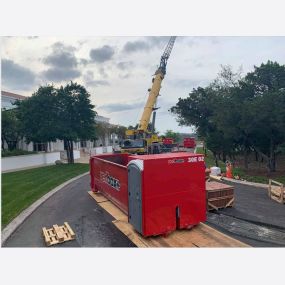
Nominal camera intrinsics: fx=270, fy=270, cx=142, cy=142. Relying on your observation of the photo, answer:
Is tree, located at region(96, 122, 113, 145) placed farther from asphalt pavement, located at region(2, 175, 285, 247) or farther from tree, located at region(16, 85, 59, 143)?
asphalt pavement, located at region(2, 175, 285, 247)

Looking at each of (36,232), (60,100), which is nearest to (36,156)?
(60,100)

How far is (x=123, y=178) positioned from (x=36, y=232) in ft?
10.4

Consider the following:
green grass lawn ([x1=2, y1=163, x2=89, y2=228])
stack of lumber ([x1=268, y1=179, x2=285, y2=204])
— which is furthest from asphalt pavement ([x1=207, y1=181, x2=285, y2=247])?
green grass lawn ([x1=2, y1=163, x2=89, y2=228])

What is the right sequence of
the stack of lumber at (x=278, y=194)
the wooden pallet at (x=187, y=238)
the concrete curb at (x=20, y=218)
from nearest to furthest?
the wooden pallet at (x=187, y=238) → the concrete curb at (x=20, y=218) → the stack of lumber at (x=278, y=194)

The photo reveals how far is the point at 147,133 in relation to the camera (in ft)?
89.5

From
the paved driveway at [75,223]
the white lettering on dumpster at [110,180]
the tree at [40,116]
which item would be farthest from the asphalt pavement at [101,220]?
the tree at [40,116]

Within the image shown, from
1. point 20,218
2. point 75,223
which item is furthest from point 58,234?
point 20,218

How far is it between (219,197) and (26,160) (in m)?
23.3

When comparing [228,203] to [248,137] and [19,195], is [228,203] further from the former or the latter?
[248,137]

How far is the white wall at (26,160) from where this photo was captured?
2593 cm

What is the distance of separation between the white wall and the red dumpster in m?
21.2

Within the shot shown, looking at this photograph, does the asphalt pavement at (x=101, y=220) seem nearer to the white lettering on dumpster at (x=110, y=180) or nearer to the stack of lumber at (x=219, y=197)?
the stack of lumber at (x=219, y=197)

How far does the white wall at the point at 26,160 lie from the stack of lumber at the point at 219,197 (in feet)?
71.1

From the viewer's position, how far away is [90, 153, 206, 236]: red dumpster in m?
7.23
